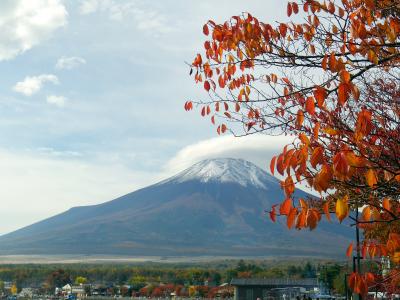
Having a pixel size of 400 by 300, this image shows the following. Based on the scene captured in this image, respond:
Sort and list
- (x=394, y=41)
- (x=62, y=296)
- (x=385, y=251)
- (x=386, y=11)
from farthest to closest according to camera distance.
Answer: (x=62, y=296)
(x=386, y=11)
(x=394, y=41)
(x=385, y=251)

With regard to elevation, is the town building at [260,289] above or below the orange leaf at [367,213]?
below

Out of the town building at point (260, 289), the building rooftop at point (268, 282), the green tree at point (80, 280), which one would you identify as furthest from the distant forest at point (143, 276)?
the town building at point (260, 289)

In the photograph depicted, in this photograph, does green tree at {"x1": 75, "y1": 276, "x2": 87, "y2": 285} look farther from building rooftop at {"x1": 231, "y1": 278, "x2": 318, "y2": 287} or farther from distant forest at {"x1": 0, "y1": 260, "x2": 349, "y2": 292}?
building rooftop at {"x1": 231, "y1": 278, "x2": 318, "y2": 287}

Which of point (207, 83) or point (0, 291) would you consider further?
point (0, 291)

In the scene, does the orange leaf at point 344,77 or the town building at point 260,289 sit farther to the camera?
the town building at point 260,289

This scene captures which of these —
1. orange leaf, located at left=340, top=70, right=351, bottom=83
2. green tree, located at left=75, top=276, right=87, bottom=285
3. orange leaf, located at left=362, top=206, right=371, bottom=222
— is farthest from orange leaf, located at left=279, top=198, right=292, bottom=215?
green tree, located at left=75, top=276, right=87, bottom=285

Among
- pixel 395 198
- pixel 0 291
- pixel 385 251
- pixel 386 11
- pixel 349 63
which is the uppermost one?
pixel 386 11

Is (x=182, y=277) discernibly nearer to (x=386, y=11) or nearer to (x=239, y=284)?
(x=239, y=284)

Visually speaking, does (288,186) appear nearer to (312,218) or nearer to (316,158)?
(312,218)

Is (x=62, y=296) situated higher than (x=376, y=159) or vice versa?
(x=376, y=159)

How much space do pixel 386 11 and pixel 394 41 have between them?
0.61m

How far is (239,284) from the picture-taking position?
2852 inches

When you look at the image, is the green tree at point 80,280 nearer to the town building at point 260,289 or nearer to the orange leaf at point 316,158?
the town building at point 260,289

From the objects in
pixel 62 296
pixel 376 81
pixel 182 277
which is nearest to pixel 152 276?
pixel 182 277
